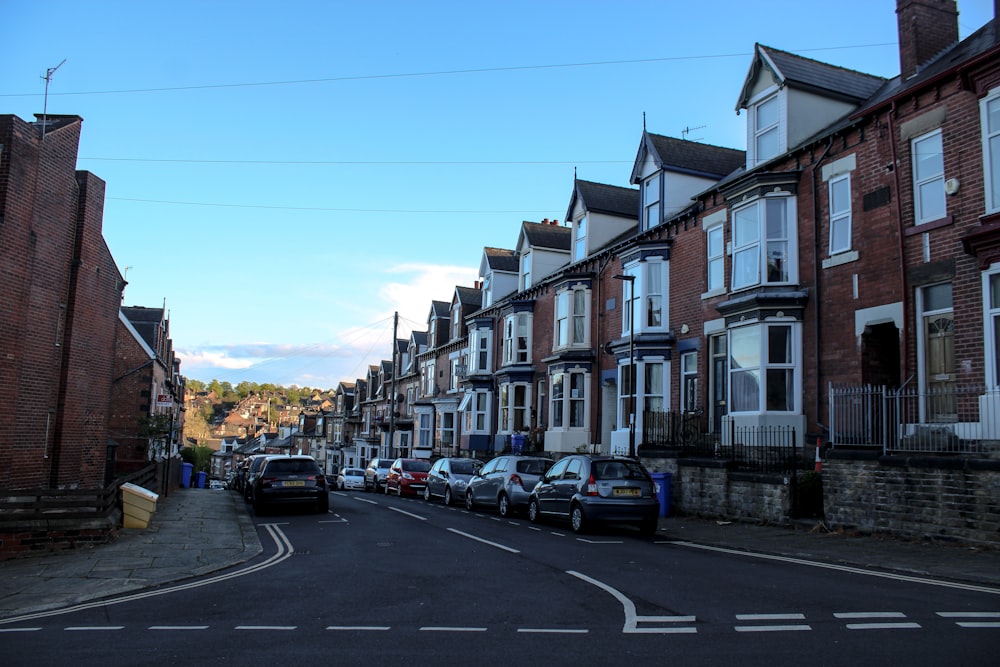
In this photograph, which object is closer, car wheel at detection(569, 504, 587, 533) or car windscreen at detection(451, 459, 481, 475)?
car wheel at detection(569, 504, 587, 533)

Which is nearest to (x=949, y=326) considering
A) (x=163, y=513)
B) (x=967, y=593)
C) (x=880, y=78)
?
(x=967, y=593)

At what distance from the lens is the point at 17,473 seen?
1684cm

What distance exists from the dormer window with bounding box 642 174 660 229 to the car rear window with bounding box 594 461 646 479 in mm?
10700

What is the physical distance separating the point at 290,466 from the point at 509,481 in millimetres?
6071

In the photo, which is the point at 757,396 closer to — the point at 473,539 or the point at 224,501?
the point at 473,539

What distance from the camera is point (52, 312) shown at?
18.0 m

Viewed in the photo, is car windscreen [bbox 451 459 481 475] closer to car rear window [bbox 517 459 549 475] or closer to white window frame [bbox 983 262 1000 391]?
car rear window [bbox 517 459 549 475]

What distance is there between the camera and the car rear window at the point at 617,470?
15984 mm

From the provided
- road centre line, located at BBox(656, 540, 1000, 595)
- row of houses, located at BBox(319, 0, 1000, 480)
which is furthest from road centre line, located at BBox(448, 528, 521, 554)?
row of houses, located at BBox(319, 0, 1000, 480)

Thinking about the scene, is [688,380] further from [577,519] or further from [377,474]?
[377,474]

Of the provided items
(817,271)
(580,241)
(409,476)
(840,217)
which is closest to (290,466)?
(409,476)

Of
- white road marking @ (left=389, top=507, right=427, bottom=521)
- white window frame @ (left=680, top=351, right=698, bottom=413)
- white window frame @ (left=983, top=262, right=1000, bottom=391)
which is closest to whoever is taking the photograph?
white window frame @ (left=983, top=262, right=1000, bottom=391)

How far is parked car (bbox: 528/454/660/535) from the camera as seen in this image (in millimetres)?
15625

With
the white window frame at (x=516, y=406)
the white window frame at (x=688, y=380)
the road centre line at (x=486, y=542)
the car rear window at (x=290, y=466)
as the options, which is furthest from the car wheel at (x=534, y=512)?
the white window frame at (x=516, y=406)
